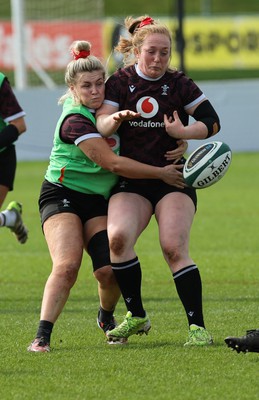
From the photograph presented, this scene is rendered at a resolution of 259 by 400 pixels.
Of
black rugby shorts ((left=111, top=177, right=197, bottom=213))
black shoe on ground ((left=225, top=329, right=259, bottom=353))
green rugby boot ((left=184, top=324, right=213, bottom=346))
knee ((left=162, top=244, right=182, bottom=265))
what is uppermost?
black rugby shorts ((left=111, top=177, right=197, bottom=213))

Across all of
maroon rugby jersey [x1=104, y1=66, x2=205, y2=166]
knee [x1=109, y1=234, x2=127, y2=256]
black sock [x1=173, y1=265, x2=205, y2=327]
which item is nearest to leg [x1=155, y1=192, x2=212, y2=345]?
black sock [x1=173, y1=265, x2=205, y2=327]

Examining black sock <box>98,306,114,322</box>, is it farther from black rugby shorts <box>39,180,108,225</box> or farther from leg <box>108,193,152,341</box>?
black rugby shorts <box>39,180,108,225</box>

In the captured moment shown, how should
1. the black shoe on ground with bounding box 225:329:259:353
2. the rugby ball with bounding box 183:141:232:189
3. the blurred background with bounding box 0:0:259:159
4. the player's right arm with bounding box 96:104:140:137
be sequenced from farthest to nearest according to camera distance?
the blurred background with bounding box 0:0:259:159, the rugby ball with bounding box 183:141:232:189, the player's right arm with bounding box 96:104:140:137, the black shoe on ground with bounding box 225:329:259:353

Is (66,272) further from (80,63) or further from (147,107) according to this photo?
(80,63)

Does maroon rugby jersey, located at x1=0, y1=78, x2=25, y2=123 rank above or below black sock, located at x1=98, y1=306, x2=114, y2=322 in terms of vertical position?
above

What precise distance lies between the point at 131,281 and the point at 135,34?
5.00 ft

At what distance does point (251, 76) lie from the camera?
3703cm

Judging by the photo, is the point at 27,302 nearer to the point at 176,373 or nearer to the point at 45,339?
the point at 45,339

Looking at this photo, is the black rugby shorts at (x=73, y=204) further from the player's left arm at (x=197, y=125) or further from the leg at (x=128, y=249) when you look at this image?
the player's left arm at (x=197, y=125)

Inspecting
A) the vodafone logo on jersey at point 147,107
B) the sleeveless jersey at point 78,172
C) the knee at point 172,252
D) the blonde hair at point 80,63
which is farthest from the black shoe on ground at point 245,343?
the blonde hair at point 80,63

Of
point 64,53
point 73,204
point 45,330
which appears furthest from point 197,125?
point 64,53

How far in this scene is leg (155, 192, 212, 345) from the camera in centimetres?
629

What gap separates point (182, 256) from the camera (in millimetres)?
6324

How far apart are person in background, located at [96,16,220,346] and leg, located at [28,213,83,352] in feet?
0.78
